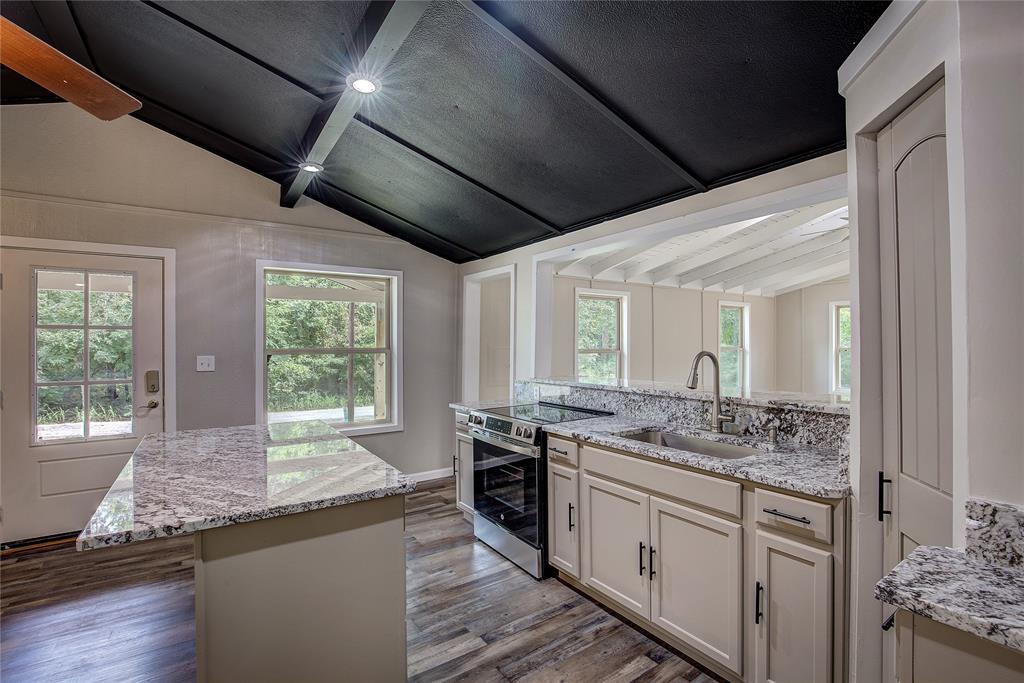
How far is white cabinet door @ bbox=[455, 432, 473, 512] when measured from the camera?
3.29m

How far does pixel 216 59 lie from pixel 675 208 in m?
2.56

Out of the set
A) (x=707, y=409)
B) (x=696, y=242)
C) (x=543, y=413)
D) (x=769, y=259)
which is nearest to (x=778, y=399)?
(x=707, y=409)

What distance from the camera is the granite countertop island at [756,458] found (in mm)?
1498

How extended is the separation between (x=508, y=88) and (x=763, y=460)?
1.89m

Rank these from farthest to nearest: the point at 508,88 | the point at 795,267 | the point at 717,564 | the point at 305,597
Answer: the point at 795,267 → the point at 508,88 → the point at 717,564 → the point at 305,597

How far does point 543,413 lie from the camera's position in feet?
9.92

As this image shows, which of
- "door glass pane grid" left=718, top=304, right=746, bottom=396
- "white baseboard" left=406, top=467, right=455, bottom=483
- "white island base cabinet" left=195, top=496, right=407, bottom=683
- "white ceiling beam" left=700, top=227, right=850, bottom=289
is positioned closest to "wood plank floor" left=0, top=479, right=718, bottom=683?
"white island base cabinet" left=195, top=496, right=407, bottom=683

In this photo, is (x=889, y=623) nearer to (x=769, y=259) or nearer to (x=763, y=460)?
(x=763, y=460)

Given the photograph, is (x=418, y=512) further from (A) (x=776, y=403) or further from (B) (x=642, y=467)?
(A) (x=776, y=403)

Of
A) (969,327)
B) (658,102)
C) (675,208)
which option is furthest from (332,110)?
(969,327)

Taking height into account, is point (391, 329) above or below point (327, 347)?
above

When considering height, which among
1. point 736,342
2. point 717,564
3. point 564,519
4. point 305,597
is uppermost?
point 736,342

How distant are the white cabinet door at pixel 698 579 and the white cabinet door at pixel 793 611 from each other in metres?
0.08

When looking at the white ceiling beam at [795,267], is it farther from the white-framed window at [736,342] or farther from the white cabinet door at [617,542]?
the white cabinet door at [617,542]
